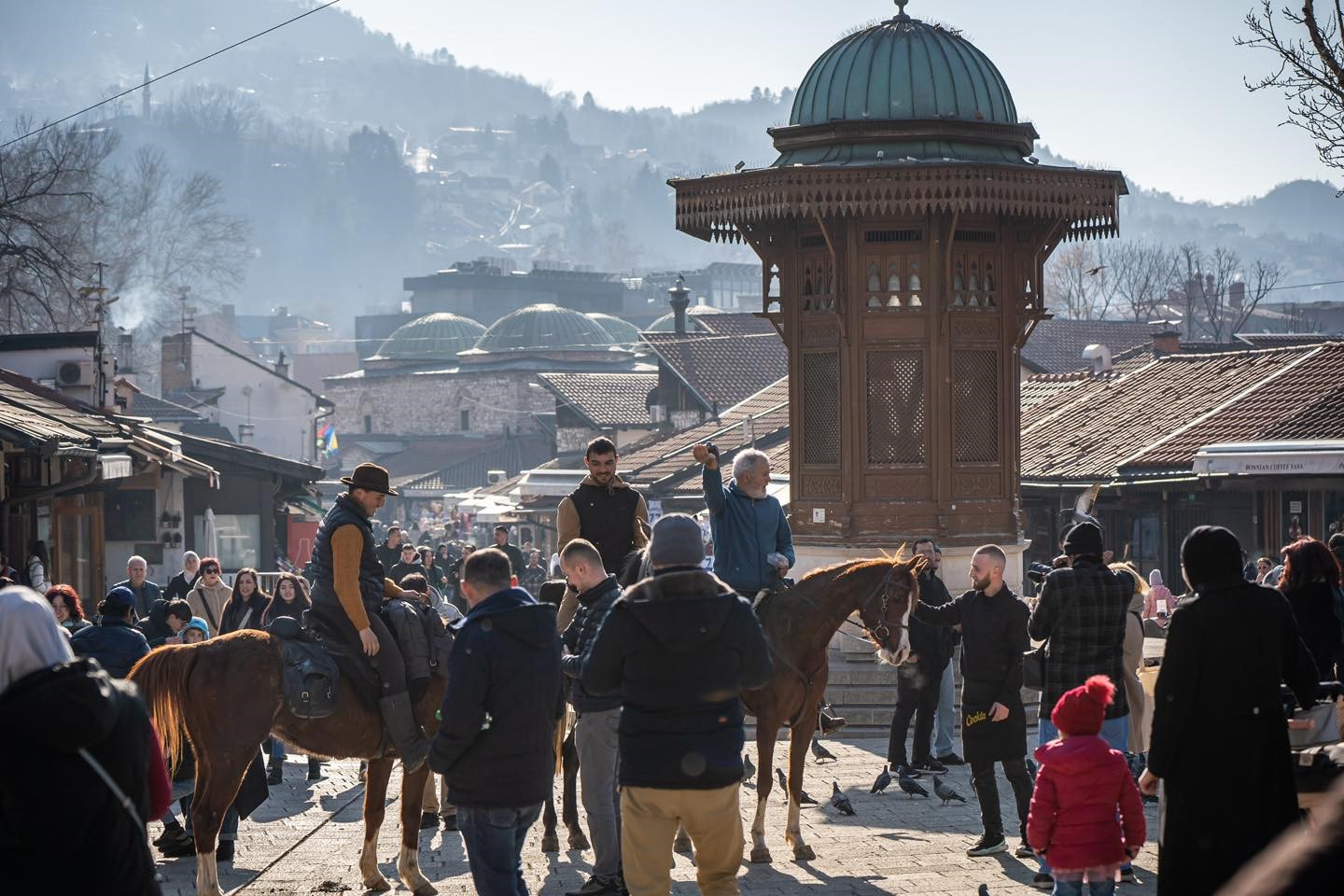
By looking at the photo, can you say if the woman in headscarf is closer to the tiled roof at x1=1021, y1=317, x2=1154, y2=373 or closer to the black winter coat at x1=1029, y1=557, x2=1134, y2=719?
the black winter coat at x1=1029, y1=557, x2=1134, y2=719

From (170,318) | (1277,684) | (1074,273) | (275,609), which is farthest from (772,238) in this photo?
(170,318)

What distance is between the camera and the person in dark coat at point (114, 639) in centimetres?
1084

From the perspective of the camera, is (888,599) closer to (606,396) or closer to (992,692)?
(992,692)

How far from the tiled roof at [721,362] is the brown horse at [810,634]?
37.4 m

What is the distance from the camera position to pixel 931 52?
18531 mm

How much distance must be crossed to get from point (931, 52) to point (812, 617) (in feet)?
30.2

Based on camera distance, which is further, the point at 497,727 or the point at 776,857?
the point at 776,857

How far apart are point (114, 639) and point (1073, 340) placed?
4948cm

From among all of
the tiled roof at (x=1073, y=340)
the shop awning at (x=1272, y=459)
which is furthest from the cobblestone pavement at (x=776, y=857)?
the tiled roof at (x=1073, y=340)

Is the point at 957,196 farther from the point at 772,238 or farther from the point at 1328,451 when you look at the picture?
the point at 1328,451

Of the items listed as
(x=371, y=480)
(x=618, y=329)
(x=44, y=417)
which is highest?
(x=618, y=329)

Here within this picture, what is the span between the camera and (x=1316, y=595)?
10391 mm

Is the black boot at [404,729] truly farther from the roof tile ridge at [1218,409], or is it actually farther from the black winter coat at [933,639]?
the roof tile ridge at [1218,409]

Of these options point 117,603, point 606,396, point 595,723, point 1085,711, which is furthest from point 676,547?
point 606,396
